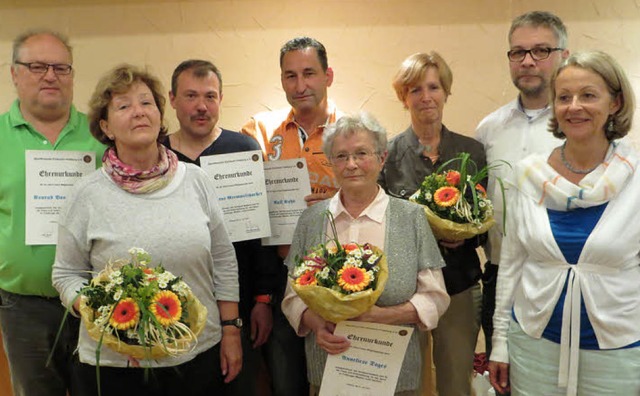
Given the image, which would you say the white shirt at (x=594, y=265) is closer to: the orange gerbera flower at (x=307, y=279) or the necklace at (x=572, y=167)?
the necklace at (x=572, y=167)

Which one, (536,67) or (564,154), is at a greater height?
(536,67)

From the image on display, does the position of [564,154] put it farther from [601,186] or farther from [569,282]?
[569,282]

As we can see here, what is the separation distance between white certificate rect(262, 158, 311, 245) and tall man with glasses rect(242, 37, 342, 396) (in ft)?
0.22

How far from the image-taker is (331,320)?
2098mm

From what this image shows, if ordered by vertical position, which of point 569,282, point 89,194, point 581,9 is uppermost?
point 581,9

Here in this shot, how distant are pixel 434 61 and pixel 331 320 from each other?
1283 mm

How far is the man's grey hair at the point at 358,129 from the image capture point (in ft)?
7.47

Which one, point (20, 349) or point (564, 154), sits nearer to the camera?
point (564, 154)

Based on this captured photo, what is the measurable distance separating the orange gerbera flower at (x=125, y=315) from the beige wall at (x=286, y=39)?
2084 millimetres

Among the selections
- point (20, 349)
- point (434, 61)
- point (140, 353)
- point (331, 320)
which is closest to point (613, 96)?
point (434, 61)

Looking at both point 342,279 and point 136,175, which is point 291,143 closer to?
point 136,175

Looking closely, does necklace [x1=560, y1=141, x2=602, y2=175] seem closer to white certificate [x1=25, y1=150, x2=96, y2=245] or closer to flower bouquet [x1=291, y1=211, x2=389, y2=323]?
flower bouquet [x1=291, y1=211, x2=389, y2=323]

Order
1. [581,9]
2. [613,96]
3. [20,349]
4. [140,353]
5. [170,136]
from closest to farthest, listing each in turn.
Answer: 1. [140,353]
2. [613,96]
3. [20,349]
4. [170,136]
5. [581,9]

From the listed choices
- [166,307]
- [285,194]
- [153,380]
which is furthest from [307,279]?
[285,194]
